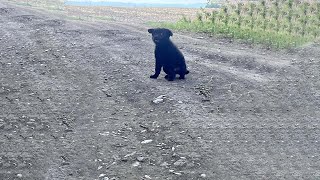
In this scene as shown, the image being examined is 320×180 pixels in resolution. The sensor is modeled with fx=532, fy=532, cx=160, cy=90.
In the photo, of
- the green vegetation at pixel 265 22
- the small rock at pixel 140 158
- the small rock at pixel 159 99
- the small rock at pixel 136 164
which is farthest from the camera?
the green vegetation at pixel 265 22

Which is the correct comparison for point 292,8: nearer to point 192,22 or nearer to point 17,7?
point 192,22

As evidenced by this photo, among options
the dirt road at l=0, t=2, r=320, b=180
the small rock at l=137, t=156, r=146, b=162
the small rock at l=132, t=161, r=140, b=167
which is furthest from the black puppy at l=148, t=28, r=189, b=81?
the small rock at l=132, t=161, r=140, b=167

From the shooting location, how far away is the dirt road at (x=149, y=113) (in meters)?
7.44

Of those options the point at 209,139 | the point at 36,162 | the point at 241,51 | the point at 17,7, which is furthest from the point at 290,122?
the point at 17,7

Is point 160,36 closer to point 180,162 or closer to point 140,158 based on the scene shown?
point 140,158

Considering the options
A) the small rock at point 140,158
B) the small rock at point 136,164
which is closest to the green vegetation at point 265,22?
the small rock at point 140,158

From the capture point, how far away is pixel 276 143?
839cm

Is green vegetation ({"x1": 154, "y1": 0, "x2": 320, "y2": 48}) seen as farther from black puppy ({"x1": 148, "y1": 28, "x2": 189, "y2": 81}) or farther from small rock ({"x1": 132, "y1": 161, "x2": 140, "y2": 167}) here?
small rock ({"x1": 132, "y1": 161, "x2": 140, "y2": 167})

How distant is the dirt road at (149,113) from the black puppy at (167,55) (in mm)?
243

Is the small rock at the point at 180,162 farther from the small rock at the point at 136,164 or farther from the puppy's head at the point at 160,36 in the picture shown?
the puppy's head at the point at 160,36

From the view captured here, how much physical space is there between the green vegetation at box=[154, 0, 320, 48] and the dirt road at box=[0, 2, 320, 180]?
1.68 meters

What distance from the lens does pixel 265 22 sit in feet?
60.3

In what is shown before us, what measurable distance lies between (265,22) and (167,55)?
8105mm

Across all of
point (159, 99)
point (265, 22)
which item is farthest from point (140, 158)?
point (265, 22)
